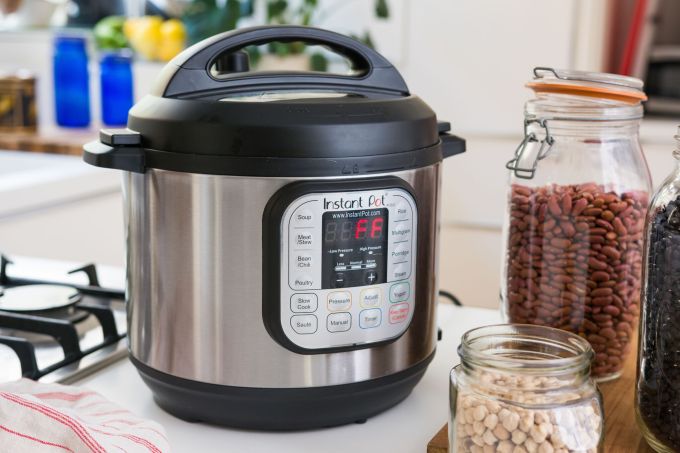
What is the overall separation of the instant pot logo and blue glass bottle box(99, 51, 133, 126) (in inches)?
72.9

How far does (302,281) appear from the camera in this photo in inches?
26.5

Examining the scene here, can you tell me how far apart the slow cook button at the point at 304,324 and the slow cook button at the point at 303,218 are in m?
0.07

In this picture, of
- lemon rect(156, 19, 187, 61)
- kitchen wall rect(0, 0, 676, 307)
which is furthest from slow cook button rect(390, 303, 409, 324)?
lemon rect(156, 19, 187, 61)

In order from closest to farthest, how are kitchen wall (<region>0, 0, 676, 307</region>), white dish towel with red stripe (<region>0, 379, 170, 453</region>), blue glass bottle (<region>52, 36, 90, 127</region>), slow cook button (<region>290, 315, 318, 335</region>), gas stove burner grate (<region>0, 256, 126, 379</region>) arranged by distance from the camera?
white dish towel with red stripe (<region>0, 379, 170, 453</region>) → slow cook button (<region>290, 315, 318, 335</region>) → gas stove burner grate (<region>0, 256, 126, 379</region>) → blue glass bottle (<region>52, 36, 90, 127</region>) → kitchen wall (<region>0, 0, 676, 307</region>)

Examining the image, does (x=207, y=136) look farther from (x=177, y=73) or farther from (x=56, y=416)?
(x=56, y=416)

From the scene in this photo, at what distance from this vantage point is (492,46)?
2.52 m

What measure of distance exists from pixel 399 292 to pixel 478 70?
6.37 ft

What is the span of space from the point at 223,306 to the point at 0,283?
0.53 m

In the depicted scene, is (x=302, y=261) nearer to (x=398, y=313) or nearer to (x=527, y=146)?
(x=398, y=313)

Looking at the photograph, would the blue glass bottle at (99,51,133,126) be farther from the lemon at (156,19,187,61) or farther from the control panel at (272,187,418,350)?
the control panel at (272,187,418,350)

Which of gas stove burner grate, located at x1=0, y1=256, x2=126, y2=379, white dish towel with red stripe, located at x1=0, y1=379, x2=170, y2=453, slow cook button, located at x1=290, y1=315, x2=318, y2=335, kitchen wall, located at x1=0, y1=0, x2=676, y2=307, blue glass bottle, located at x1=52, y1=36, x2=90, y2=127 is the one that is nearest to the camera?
white dish towel with red stripe, located at x1=0, y1=379, x2=170, y2=453

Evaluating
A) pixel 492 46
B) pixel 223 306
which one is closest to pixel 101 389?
pixel 223 306

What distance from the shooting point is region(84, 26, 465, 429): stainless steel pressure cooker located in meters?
0.66

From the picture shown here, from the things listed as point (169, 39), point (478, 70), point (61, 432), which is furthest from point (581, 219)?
point (169, 39)
